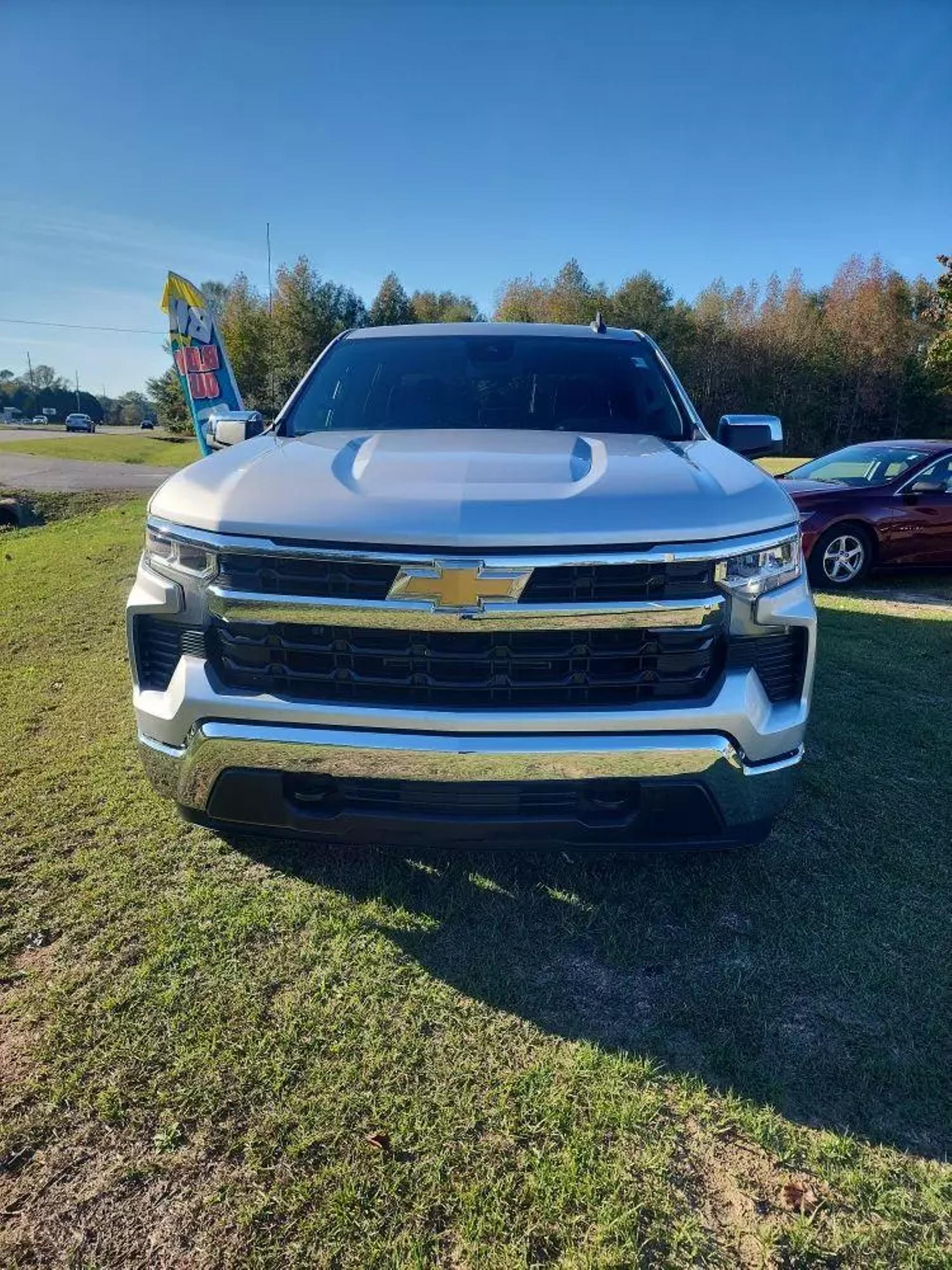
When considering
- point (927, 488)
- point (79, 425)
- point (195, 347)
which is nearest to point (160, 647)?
point (927, 488)

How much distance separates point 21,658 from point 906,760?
5.12m

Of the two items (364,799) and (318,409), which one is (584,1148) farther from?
(318,409)

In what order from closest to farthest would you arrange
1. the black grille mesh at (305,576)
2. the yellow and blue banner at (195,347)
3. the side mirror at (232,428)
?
the black grille mesh at (305,576) → the side mirror at (232,428) → the yellow and blue banner at (195,347)

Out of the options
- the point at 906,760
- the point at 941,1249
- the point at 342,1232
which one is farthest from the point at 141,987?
the point at 906,760

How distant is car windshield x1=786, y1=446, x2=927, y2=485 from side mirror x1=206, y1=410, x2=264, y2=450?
6.51 m

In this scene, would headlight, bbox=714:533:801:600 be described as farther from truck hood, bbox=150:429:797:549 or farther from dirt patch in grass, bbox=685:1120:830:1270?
dirt patch in grass, bbox=685:1120:830:1270

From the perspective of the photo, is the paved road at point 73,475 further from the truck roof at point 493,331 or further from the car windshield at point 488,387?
the car windshield at point 488,387

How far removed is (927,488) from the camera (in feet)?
25.7

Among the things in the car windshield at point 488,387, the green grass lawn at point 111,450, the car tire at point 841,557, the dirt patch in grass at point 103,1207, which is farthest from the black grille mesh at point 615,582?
the green grass lawn at point 111,450

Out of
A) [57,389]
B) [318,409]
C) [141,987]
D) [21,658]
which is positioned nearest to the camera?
[141,987]

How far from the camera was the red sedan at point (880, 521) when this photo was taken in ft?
25.6

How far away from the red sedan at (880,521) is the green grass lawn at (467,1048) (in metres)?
5.12

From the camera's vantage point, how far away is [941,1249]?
1556 mm

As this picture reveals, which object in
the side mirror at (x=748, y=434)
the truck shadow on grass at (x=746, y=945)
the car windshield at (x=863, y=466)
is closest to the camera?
the truck shadow on grass at (x=746, y=945)
